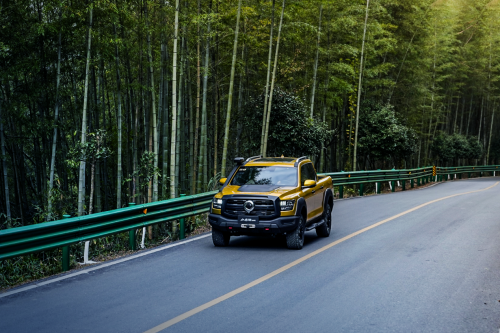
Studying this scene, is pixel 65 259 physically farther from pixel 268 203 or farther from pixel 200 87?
pixel 200 87

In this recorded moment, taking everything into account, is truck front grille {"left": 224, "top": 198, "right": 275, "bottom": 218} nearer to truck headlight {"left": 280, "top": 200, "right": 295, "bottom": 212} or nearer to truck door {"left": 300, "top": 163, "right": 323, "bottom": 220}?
truck headlight {"left": 280, "top": 200, "right": 295, "bottom": 212}

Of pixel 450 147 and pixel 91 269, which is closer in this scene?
pixel 91 269

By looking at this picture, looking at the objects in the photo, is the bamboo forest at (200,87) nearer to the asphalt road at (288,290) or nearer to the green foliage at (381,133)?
the green foliage at (381,133)

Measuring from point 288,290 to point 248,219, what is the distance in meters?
2.76

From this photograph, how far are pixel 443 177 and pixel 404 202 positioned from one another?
2229cm

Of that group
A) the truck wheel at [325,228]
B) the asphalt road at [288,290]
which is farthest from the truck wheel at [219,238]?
the truck wheel at [325,228]

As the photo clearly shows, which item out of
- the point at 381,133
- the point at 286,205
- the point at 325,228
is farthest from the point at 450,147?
the point at 286,205

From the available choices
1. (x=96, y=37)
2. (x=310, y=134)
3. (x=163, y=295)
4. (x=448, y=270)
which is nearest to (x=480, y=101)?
(x=310, y=134)

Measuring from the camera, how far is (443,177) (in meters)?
38.3

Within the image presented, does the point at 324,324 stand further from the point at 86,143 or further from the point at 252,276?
the point at 86,143

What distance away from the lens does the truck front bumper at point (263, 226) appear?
9242 millimetres

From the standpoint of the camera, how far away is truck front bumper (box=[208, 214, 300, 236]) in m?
9.24

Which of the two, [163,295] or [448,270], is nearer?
[163,295]

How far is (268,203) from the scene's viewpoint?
9336mm
